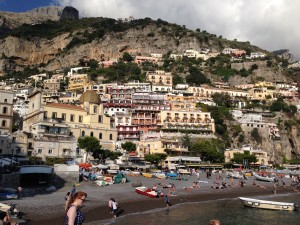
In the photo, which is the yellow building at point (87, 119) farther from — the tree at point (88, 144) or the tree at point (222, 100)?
the tree at point (222, 100)

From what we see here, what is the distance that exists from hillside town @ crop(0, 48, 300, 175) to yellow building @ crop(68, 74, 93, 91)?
0.42 metres

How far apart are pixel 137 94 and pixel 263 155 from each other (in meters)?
36.1

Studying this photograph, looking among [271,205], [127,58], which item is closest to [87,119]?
[271,205]

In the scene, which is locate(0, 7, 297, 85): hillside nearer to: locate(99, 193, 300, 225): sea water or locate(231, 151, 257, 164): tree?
locate(231, 151, 257, 164): tree

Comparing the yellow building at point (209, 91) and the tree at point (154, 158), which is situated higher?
the yellow building at point (209, 91)

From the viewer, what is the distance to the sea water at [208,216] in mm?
23958

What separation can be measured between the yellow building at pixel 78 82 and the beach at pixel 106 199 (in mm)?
69174

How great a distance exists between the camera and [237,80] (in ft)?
429

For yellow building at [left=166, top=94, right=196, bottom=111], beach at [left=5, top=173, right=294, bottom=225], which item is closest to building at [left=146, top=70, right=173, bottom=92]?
yellow building at [left=166, top=94, right=196, bottom=111]

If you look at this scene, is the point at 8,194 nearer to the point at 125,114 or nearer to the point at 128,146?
the point at 128,146

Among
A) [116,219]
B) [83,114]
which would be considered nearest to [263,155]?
[83,114]

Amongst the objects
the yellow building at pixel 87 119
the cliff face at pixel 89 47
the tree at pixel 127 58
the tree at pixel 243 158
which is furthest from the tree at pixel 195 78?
the yellow building at pixel 87 119

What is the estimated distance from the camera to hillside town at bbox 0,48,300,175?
5416 centimetres

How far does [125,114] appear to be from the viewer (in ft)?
273
